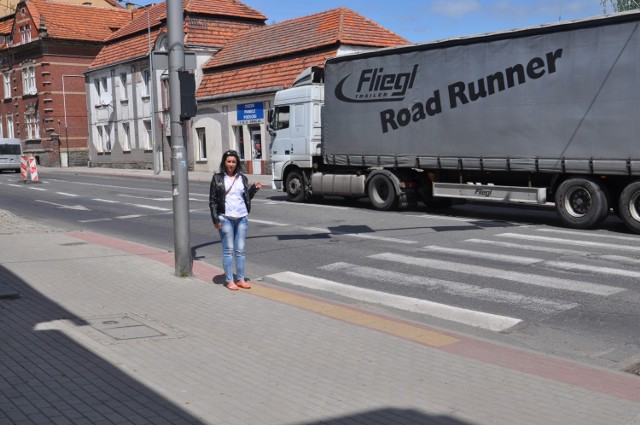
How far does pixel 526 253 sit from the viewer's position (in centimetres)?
1173

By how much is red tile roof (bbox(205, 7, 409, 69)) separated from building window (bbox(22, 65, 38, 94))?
1006 inches

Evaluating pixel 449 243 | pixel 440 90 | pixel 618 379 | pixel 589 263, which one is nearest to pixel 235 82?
pixel 440 90

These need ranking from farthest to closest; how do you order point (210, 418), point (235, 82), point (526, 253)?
point (235, 82) → point (526, 253) → point (210, 418)

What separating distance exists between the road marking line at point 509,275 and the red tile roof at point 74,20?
52.0 m

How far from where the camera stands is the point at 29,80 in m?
59.8

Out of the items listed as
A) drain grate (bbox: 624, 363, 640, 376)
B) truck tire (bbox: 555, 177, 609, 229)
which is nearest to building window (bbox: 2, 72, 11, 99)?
truck tire (bbox: 555, 177, 609, 229)

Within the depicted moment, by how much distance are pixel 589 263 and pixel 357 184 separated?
9143 millimetres

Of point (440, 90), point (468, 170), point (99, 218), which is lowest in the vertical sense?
point (99, 218)

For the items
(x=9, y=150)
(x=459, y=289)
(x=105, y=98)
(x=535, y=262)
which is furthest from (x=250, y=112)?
(x=459, y=289)

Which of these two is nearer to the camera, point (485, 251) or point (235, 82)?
point (485, 251)

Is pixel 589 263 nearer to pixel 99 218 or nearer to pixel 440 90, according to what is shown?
pixel 440 90

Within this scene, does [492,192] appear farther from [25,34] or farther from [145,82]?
[25,34]

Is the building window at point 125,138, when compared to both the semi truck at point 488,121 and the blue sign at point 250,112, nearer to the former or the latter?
the blue sign at point 250,112

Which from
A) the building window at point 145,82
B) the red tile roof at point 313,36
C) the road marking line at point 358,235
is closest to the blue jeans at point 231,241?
the road marking line at point 358,235
